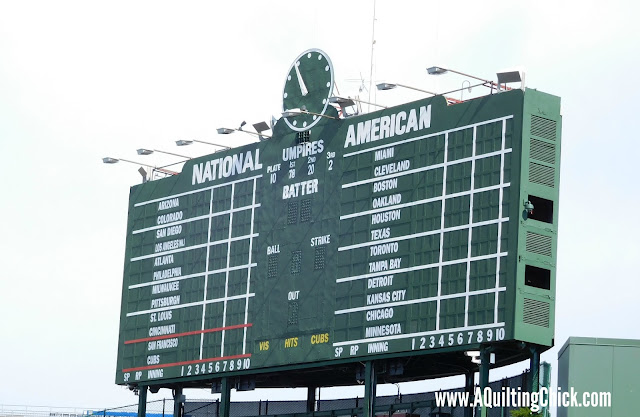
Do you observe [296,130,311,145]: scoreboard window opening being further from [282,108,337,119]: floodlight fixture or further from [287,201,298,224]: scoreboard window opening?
[287,201,298,224]: scoreboard window opening

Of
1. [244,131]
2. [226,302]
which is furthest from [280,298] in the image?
[244,131]

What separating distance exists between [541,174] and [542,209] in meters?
0.71

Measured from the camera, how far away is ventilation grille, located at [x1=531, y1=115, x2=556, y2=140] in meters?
29.9

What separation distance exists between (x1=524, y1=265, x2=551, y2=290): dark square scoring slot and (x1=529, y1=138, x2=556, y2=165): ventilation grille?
2.07 m

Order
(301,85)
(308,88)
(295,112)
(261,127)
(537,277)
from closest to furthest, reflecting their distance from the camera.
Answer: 1. (537,277)
2. (295,112)
3. (308,88)
4. (301,85)
5. (261,127)

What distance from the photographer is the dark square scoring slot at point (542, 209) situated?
98.2 ft

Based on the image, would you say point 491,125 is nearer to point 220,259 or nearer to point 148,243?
point 220,259

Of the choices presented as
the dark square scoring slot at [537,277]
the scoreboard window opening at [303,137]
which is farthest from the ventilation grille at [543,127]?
the scoreboard window opening at [303,137]

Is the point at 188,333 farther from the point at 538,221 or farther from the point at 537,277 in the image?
the point at 538,221

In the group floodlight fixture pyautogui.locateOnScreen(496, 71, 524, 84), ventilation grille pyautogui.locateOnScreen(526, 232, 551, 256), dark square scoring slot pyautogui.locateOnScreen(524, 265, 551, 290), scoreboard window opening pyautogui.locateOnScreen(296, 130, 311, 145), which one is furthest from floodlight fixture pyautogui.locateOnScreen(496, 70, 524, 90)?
scoreboard window opening pyautogui.locateOnScreen(296, 130, 311, 145)

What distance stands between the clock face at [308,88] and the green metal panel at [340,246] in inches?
17.1

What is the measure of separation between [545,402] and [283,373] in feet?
27.7

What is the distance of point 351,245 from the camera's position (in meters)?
32.8

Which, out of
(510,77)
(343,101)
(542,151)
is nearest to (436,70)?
(510,77)
